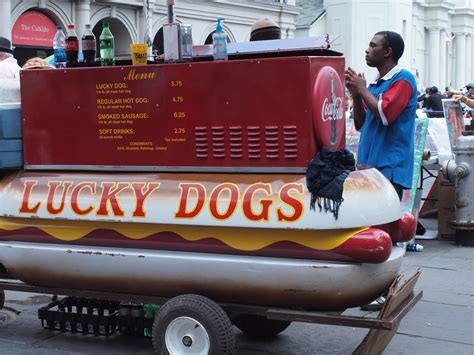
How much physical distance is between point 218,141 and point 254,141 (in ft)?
0.74

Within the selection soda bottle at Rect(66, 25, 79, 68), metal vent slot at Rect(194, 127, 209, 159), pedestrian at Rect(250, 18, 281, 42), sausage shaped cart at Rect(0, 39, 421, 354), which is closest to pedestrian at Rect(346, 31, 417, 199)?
sausage shaped cart at Rect(0, 39, 421, 354)

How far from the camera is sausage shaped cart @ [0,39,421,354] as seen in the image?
163 inches

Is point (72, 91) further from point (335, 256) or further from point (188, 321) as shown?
point (335, 256)

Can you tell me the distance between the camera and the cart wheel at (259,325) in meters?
5.06

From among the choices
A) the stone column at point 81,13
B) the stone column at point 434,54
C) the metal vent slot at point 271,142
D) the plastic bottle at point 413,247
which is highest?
the stone column at point 434,54

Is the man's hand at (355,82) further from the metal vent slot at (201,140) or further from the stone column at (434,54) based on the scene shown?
the stone column at (434,54)

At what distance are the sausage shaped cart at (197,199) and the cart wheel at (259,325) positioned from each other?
1.98ft

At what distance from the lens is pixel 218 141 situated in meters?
4.39

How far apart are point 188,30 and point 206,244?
4.42ft

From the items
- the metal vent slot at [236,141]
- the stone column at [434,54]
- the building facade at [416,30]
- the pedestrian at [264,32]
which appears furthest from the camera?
the stone column at [434,54]

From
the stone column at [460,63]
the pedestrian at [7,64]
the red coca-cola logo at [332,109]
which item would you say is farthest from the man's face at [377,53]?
the stone column at [460,63]

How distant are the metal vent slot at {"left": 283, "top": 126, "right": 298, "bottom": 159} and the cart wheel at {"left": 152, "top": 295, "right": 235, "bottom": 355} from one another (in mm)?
948

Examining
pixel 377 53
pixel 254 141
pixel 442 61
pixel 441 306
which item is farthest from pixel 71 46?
pixel 442 61

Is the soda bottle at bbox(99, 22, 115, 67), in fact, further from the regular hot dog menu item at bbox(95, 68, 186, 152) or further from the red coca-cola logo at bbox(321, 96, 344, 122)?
the red coca-cola logo at bbox(321, 96, 344, 122)
